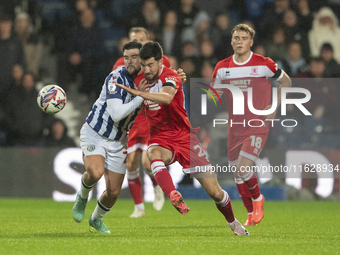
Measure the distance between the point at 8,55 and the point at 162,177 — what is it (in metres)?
7.60

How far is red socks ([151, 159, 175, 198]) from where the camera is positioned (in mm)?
6605

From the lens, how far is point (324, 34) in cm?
1384

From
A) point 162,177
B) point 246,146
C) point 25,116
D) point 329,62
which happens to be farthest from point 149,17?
point 162,177

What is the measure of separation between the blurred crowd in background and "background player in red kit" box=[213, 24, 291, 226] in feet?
11.9

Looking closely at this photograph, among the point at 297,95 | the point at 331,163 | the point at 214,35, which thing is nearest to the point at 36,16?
the point at 214,35

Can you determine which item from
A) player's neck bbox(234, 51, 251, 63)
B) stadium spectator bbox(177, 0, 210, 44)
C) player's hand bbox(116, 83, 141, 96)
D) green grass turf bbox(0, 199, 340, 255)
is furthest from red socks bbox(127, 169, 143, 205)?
stadium spectator bbox(177, 0, 210, 44)

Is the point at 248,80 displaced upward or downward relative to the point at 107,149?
upward

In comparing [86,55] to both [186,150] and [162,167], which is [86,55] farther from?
[162,167]

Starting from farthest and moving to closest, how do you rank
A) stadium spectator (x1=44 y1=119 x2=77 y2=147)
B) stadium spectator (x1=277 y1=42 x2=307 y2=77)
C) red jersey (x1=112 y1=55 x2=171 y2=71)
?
stadium spectator (x1=277 y1=42 x2=307 y2=77) < stadium spectator (x1=44 y1=119 x2=77 y2=147) < red jersey (x1=112 y1=55 x2=171 y2=71)

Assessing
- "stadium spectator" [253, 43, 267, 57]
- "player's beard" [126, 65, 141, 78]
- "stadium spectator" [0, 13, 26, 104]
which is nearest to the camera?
"player's beard" [126, 65, 141, 78]

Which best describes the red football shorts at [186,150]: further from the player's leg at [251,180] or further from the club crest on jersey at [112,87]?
the player's leg at [251,180]

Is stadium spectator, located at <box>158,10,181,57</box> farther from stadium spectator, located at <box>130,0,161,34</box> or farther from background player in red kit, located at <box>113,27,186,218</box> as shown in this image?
background player in red kit, located at <box>113,27,186,218</box>

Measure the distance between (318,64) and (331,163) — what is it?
180cm

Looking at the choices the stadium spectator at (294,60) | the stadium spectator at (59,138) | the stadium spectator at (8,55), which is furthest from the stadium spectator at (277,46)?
the stadium spectator at (8,55)
